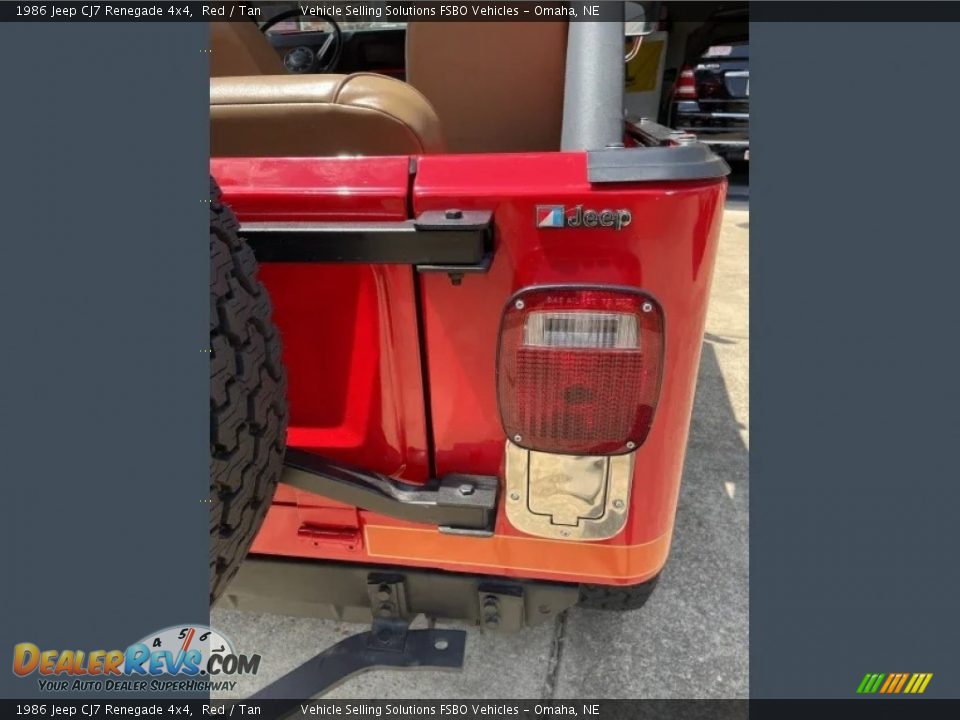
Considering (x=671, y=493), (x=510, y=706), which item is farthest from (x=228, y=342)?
(x=510, y=706)

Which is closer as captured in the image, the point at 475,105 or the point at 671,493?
the point at 671,493

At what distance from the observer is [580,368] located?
1.10 meters

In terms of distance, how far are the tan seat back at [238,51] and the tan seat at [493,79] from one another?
443 mm

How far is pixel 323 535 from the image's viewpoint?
143 cm

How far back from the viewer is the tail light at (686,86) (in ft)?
25.6

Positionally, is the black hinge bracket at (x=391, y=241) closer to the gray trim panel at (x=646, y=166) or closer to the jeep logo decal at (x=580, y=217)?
the jeep logo decal at (x=580, y=217)

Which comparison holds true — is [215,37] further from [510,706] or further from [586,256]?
[510,706]

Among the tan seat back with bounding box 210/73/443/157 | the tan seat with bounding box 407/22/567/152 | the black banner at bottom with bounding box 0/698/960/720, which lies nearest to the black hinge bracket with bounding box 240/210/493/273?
the tan seat back with bounding box 210/73/443/157

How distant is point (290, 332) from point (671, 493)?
0.89m

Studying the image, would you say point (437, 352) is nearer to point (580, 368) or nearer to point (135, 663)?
point (580, 368)

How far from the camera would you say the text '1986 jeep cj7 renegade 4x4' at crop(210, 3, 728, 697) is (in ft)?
3.37

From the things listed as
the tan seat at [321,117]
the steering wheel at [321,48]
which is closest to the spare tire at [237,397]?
the tan seat at [321,117]

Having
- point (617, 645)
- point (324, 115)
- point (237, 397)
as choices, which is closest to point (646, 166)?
point (324, 115)

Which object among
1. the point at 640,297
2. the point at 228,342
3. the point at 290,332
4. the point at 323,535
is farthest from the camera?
the point at 323,535
